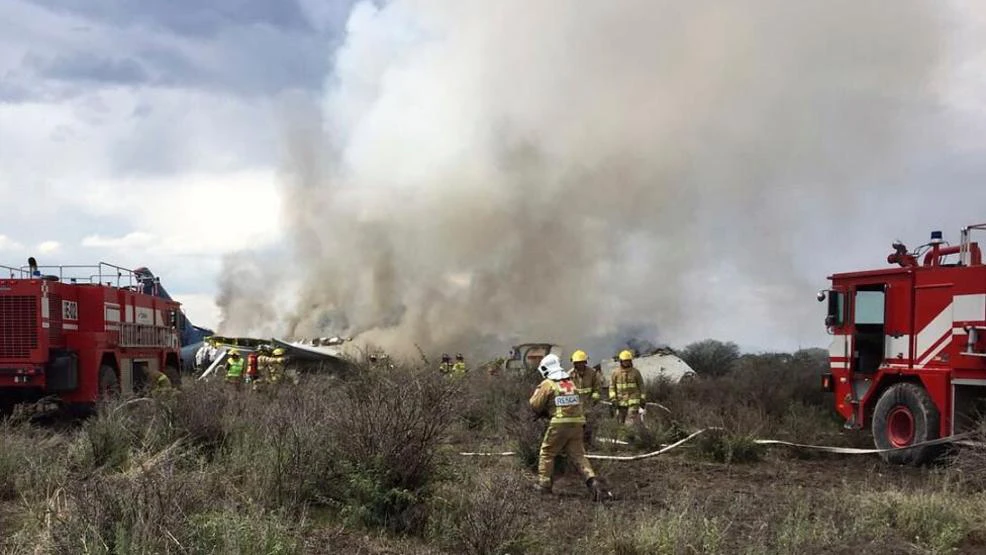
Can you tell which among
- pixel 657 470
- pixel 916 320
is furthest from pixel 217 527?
pixel 916 320

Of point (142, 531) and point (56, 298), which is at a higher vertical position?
point (56, 298)

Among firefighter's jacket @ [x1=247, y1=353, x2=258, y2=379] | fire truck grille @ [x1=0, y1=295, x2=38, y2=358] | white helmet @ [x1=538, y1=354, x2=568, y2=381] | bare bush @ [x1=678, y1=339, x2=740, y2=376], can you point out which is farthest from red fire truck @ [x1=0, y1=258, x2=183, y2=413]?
bare bush @ [x1=678, y1=339, x2=740, y2=376]

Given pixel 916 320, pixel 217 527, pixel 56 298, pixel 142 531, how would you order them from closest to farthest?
pixel 142 531, pixel 217 527, pixel 916 320, pixel 56 298

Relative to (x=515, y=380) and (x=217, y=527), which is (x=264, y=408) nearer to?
(x=217, y=527)

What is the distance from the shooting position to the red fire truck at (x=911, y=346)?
9.71 metres

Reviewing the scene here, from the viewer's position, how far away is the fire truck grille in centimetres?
1209

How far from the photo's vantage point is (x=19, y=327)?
39.8 feet

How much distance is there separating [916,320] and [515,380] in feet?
29.8

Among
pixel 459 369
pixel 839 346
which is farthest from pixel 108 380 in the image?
pixel 839 346

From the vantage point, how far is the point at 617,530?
5.79 metres

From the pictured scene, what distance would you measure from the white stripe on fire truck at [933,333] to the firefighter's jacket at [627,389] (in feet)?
13.8

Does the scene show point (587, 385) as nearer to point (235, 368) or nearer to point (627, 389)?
point (627, 389)

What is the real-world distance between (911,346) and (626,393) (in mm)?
4345

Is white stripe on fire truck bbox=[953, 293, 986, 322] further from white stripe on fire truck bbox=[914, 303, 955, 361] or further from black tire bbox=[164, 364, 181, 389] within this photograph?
black tire bbox=[164, 364, 181, 389]
